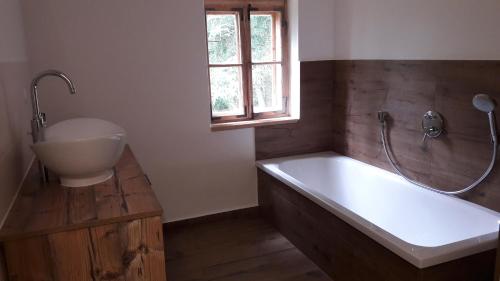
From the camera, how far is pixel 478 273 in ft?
5.96

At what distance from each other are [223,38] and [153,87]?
2.23ft

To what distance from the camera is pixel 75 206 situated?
1.47 metres

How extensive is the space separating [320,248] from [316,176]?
89cm

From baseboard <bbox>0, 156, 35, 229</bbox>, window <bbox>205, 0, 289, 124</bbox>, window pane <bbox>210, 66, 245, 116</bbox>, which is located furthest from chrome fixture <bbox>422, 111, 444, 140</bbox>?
baseboard <bbox>0, 156, 35, 229</bbox>

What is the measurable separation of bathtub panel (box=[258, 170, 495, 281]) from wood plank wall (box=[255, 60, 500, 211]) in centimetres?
44

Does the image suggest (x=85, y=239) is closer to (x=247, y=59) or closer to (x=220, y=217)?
(x=220, y=217)

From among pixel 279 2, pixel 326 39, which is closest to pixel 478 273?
pixel 326 39

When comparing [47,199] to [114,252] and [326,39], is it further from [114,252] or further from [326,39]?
[326,39]

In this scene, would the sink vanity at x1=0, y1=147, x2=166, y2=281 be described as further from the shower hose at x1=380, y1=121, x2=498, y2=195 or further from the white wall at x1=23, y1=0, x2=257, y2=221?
the shower hose at x1=380, y1=121, x2=498, y2=195

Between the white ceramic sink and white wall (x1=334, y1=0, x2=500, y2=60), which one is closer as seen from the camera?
the white ceramic sink

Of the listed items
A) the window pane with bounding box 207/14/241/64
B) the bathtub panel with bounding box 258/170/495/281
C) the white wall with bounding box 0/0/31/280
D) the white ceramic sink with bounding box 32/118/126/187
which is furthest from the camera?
the window pane with bounding box 207/14/241/64

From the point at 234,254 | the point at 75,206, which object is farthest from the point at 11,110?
the point at 234,254

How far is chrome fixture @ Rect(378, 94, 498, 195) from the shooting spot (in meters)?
2.05

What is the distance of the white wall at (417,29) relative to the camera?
2.09m
